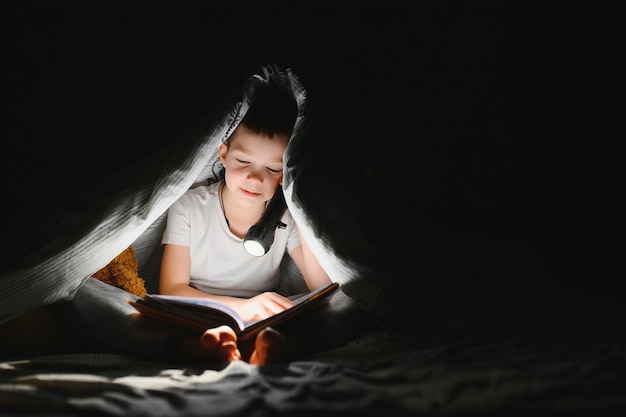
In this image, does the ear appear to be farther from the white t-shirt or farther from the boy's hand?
the boy's hand

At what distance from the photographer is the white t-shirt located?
5.35 ft

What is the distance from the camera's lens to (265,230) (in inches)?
55.1

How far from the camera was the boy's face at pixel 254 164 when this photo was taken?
4.89 feet

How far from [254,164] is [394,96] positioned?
0.98 m

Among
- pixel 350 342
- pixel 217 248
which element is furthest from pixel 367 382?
pixel 217 248

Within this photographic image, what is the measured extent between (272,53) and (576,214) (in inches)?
58.9

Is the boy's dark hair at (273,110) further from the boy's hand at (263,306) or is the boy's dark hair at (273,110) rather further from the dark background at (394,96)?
the boy's hand at (263,306)

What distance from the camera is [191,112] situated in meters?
2.07

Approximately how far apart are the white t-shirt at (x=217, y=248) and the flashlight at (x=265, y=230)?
12 cm

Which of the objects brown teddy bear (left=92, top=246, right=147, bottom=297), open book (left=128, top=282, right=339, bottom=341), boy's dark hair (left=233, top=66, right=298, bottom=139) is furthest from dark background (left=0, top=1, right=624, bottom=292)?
open book (left=128, top=282, right=339, bottom=341)

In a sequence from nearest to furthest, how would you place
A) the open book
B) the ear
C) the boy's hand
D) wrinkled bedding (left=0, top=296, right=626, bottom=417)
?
wrinkled bedding (left=0, top=296, right=626, bottom=417), the open book, the boy's hand, the ear

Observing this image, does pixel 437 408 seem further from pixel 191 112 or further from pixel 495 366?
pixel 191 112

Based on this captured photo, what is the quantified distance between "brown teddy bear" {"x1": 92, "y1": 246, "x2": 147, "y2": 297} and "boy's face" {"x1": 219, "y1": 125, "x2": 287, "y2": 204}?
39 centimetres

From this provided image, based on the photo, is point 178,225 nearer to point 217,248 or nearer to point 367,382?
point 217,248
